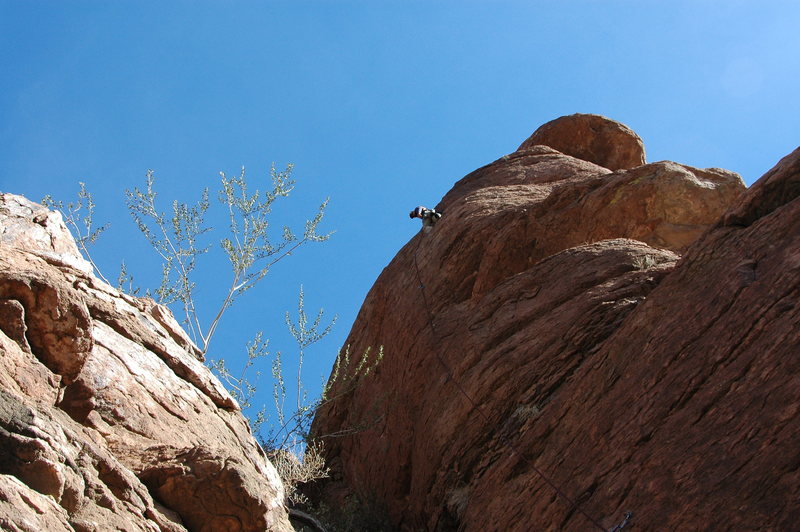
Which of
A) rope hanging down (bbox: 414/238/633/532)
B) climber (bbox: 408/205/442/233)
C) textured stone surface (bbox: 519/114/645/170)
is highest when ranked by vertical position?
textured stone surface (bbox: 519/114/645/170)

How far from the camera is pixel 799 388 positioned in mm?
7727

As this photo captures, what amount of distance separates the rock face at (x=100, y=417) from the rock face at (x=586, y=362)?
10.3 ft

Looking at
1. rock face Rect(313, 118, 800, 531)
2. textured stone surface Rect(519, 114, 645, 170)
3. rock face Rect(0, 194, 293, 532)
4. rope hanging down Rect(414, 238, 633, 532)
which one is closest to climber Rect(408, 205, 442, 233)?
rock face Rect(313, 118, 800, 531)

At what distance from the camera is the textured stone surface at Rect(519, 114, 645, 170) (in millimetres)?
21859

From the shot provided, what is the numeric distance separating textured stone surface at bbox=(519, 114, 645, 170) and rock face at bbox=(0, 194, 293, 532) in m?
13.8

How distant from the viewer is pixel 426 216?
1741 centimetres

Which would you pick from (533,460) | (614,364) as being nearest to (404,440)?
(533,460)

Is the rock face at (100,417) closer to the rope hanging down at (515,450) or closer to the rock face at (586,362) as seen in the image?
the rope hanging down at (515,450)

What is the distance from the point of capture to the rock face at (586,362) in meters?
8.17

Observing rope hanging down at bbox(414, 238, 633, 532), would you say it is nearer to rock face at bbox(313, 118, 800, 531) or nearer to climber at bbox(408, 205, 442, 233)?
rock face at bbox(313, 118, 800, 531)

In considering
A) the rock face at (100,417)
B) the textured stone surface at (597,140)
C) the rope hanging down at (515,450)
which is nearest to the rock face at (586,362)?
the rope hanging down at (515,450)

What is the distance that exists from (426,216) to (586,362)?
7.10 meters

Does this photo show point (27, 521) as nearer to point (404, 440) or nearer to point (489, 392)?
point (489, 392)

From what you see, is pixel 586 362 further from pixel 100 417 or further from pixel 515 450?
pixel 100 417
